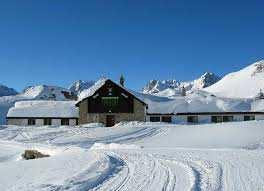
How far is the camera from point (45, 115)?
192 feet

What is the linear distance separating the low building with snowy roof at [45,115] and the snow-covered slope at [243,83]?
77.3 meters

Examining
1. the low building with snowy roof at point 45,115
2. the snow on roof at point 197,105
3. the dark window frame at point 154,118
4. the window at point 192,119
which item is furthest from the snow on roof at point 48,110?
the window at point 192,119

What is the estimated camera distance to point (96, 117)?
54938 millimetres

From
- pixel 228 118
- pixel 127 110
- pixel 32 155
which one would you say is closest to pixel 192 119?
pixel 228 118

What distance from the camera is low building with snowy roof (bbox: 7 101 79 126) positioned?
190ft

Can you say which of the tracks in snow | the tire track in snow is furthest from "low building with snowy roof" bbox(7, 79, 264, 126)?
the tire track in snow

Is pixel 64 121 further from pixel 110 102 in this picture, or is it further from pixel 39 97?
pixel 39 97

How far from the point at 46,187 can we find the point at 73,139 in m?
28.0

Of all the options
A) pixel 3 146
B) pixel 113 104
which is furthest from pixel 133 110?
pixel 3 146

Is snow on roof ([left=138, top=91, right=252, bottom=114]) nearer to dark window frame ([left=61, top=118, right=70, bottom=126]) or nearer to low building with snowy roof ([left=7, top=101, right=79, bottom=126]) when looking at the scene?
low building with snowy roof ([left=7, top=101, right=79, bottom=126])

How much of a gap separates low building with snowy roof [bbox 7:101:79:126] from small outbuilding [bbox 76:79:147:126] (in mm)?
2557

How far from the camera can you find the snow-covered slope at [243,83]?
13700cm

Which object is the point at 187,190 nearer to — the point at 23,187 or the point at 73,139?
the point at 23,187

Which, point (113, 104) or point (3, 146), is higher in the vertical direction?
point (113, 104)
